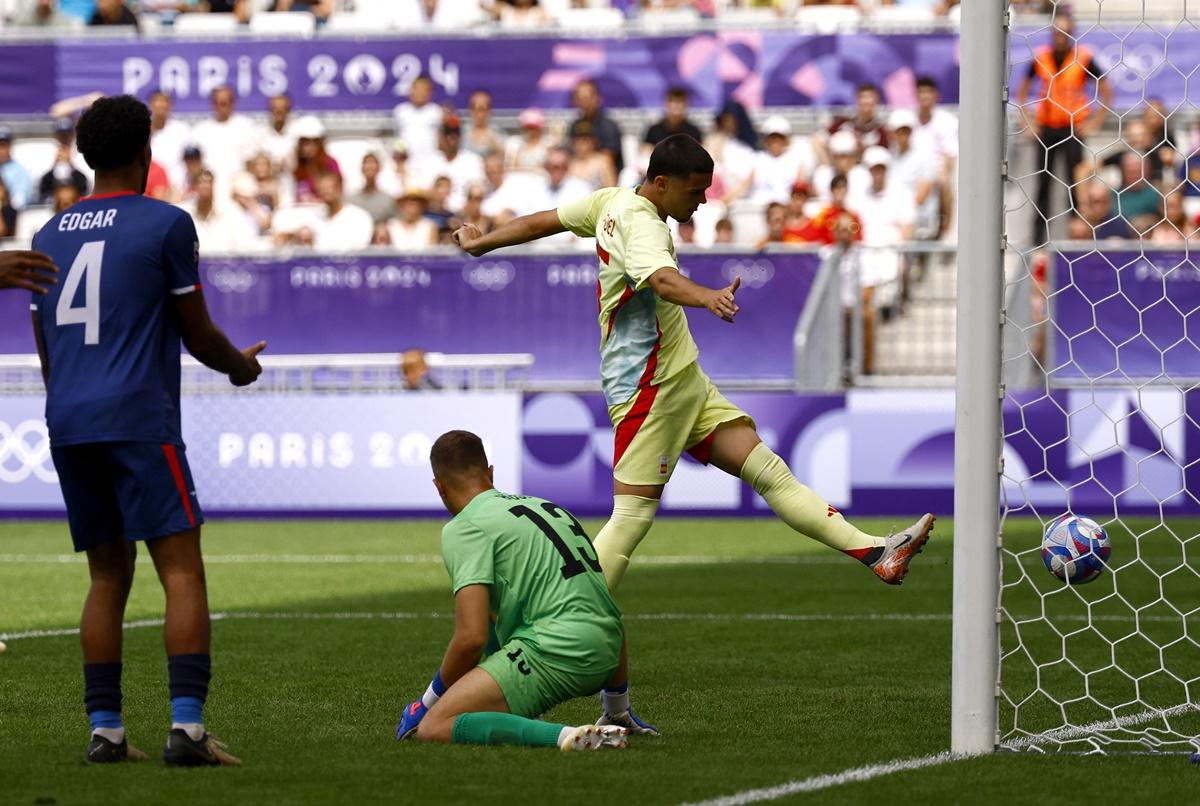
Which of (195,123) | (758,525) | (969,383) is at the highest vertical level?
Answer: (195,123)

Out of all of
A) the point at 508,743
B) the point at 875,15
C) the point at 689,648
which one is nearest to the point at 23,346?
the point at 875,15

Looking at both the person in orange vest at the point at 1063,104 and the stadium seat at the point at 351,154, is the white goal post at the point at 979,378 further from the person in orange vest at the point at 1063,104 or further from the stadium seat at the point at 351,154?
the stadium seat at the point at 351,154

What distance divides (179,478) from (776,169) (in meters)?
15.2

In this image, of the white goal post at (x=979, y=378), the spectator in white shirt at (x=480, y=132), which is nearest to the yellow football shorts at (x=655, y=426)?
the white goal post at (x=979, y=378)

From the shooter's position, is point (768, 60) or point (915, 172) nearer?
point (915, 172)

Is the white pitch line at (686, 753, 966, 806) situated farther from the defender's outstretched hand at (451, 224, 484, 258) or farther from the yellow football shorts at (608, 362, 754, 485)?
the defender's outstretched hand at (451, 224, 484, 258)

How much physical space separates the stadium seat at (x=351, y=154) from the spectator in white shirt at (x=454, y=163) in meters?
0.78

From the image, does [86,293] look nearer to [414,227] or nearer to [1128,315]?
[1128,315]

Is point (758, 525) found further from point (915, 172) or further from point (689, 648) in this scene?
point (689, 648)

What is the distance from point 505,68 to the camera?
21703mm

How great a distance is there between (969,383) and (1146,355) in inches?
421

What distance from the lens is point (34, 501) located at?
58.6ft

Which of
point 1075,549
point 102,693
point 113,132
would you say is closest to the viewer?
point 113,132

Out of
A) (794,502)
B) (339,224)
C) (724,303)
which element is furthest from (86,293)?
(339,224)
